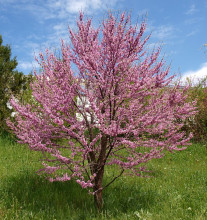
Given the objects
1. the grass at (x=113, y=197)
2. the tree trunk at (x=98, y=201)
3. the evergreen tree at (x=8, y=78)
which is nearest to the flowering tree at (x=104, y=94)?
the tree trunk at (x=98, y=201)

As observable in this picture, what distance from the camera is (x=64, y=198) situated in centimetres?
539

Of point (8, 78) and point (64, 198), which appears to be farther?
point (8, 78)

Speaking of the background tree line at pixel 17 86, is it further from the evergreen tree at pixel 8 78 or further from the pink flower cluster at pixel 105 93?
the pink flower cluster at pixel 105 93

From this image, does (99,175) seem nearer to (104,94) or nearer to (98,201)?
(98,201)

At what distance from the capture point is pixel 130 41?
4.61 metres

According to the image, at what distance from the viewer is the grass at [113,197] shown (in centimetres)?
473

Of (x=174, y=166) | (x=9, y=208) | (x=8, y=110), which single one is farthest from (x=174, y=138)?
(x=8, y=110)

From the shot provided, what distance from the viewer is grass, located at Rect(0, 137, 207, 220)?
473 centimetres

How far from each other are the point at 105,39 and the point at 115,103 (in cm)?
125

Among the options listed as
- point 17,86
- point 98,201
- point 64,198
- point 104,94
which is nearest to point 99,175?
point 98,201

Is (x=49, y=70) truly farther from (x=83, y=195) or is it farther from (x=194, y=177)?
(x=194, y=177)

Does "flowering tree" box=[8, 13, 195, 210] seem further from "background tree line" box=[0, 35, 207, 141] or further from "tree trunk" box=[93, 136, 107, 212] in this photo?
"background tree line" box=[0, 35, 207, 141]

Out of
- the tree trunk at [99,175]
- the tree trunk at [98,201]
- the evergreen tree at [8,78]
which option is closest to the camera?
the tree trunk at [99,175]

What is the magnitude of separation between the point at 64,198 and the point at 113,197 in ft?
3.62
